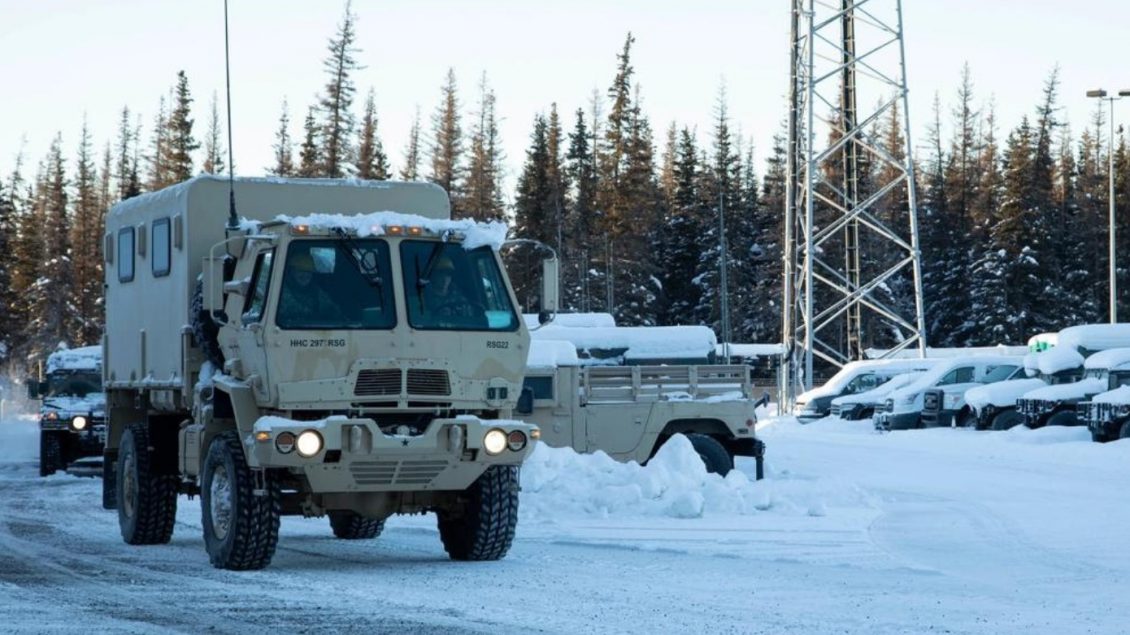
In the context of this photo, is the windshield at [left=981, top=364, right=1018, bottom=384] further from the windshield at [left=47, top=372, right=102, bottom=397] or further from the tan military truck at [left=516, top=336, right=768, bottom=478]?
the windshield at [left=47, top=372, right=102, bottom=397]

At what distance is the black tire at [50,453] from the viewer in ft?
93.5

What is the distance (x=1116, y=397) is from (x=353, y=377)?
21561mm

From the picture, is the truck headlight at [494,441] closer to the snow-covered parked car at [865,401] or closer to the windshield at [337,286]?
the windshield at [337,286]

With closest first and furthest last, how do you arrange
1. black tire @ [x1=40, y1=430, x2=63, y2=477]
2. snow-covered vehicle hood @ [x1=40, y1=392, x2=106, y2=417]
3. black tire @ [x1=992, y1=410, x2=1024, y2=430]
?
snow-covered vehicle hood @ [x1=40, y1=392, x2=106, y2=417] < black tire @ [x1=40, y1=430, x2=63, y2=477] < black tire @ [x1=992, y1=410, x2=1024, y2=430]

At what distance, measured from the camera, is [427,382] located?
1356 centimetres

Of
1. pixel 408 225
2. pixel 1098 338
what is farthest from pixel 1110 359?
pixel 408 225

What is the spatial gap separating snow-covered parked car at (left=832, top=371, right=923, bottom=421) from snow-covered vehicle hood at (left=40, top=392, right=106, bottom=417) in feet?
70.9

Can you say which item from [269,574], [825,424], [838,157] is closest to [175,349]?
[269,574]

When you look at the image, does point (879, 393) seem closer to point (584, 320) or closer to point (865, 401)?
point (865, 401)

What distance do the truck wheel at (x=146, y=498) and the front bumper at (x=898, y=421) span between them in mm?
27009

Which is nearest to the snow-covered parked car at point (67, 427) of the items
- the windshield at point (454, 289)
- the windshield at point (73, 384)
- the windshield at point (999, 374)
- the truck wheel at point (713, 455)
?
the windshield at point (73, 384)

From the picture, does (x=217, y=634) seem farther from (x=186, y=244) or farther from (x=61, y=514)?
(x=61, y=514)

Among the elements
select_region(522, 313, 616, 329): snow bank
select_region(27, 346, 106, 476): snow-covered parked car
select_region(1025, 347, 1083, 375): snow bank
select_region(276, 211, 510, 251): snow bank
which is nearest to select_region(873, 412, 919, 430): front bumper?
select_region(1025, 347, 1083, 375): snow bank

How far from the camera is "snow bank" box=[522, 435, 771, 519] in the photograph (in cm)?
1855
